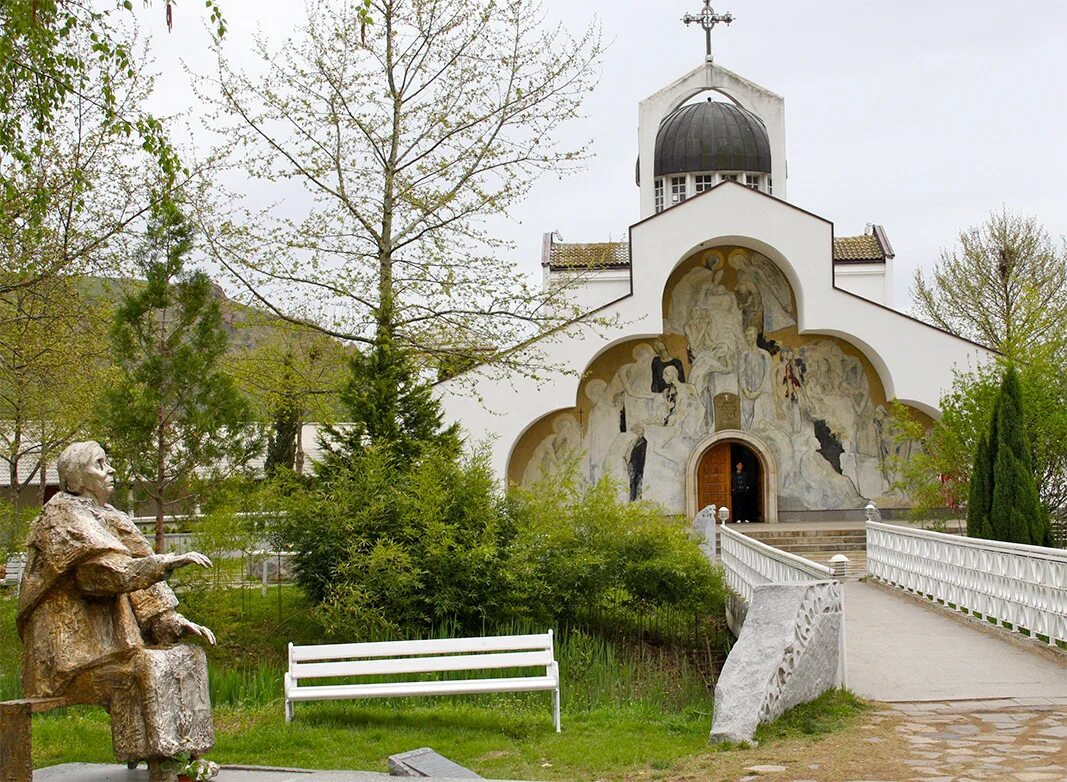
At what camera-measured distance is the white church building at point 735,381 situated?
24.3 m

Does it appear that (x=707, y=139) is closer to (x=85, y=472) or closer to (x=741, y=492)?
(x=741, y=492)

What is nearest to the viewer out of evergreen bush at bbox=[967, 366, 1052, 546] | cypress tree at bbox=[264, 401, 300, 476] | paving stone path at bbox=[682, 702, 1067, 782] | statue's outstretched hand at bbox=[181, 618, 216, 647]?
statue's outstretched hand at bbox=[181, 618, 216, 647]

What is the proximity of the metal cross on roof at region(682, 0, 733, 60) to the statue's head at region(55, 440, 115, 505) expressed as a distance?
102ft

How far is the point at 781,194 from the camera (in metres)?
32.8

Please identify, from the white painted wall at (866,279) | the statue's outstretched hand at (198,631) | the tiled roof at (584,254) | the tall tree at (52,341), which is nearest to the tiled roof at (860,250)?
the white painted wall at (866,279)

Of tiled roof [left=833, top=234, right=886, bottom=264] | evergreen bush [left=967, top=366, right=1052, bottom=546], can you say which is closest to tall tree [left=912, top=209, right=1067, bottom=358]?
tiled roof [left=833, top=234, right=886, bottom=264]

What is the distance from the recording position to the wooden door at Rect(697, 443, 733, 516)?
26.4m

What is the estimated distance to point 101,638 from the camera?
575 cm

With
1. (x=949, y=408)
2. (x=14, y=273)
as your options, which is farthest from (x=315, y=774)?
(x=949, y=408)

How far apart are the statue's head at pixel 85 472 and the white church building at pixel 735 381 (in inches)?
693

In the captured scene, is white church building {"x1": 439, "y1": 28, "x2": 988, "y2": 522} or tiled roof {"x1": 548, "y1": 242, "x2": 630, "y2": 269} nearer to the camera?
white church building {"x1": 439, "y1": 28, "x2": 988, "y2": 522}

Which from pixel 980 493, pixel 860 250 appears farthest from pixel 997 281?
pixel 980 493

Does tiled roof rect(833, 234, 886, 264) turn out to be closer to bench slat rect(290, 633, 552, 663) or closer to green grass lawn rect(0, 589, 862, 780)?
green grass lawn rect(0, 589, 862, 780)

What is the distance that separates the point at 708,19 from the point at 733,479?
51.0 feet
